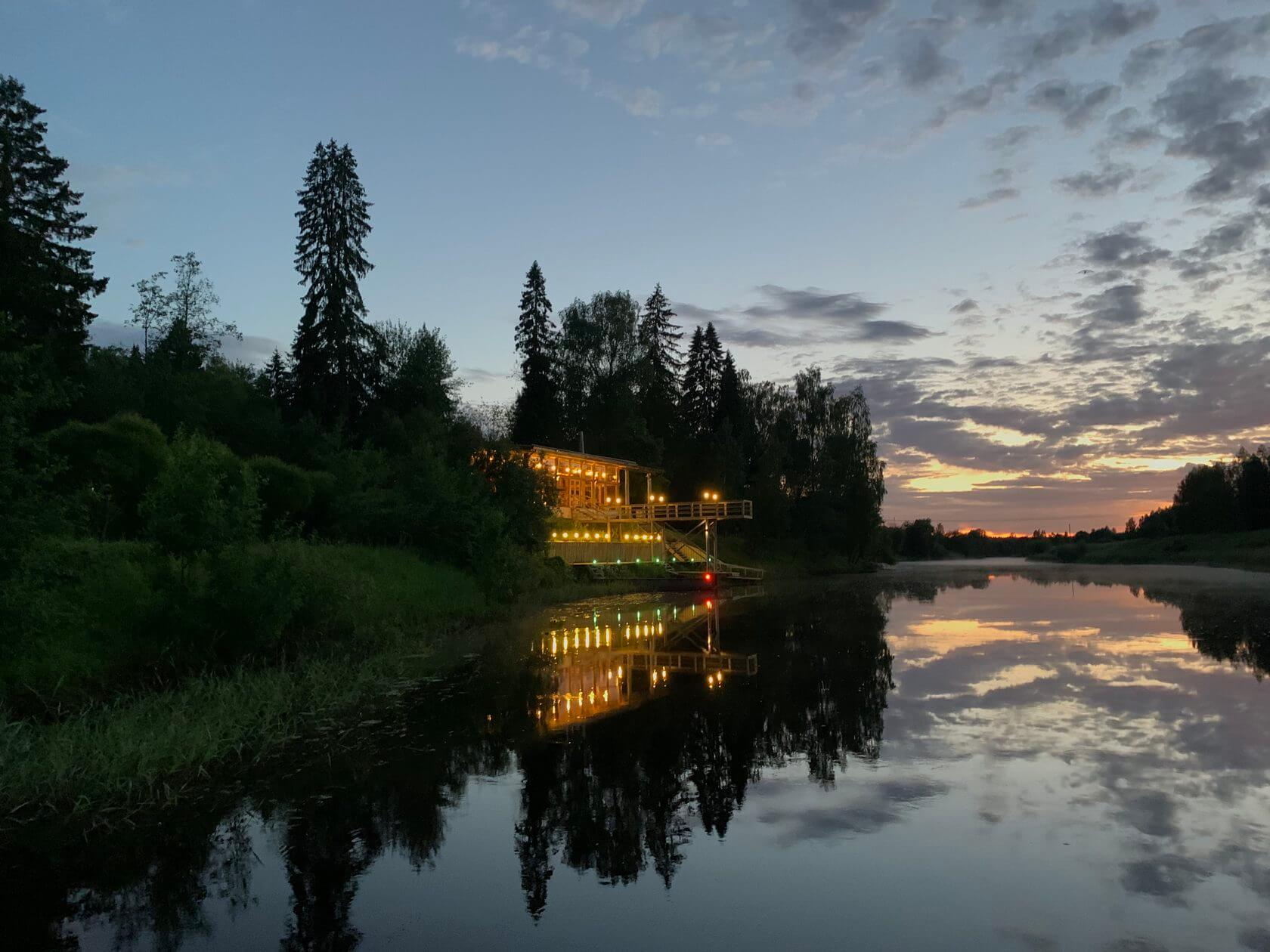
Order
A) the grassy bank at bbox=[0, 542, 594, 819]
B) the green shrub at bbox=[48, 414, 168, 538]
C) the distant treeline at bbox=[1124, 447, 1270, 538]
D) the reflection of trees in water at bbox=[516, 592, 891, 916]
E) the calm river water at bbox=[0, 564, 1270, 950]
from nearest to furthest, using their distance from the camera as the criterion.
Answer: the calm river water at bbox=[0, 564, 1270, 950], the reflection of trees in water at bbox=[516, 592, 891, 916], the grassy bank at bbox=[0, 542, 594, 819], the green shrub at bbox=[48, 414, 168, 538], the distant treeline at bbox=[1124, 447, 1270, 538]

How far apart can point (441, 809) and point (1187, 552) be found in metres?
95.9

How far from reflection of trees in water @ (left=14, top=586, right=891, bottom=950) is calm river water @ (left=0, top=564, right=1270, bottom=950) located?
4 centimetres

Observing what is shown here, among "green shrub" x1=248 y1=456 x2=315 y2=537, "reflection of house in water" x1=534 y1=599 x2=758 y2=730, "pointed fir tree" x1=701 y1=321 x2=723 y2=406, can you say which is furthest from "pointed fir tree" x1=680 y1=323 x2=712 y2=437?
"green shrub" x1=248 y1=456 x2=315 y2=537

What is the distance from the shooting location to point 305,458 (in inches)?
1592

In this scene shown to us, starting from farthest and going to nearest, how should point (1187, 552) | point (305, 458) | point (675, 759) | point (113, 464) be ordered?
point (1187, 552), point (305, 458), point (113, 464), point (675, 759)

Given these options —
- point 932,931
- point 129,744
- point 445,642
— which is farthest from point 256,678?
point 932,931

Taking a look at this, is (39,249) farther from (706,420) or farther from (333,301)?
(706,420)

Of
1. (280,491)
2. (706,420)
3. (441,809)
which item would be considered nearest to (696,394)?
(706,420)

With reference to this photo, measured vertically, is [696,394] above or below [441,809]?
above

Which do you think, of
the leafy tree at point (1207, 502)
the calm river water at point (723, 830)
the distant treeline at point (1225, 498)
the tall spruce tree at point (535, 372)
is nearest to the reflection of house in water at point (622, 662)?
the calm river water at point (723, 830)

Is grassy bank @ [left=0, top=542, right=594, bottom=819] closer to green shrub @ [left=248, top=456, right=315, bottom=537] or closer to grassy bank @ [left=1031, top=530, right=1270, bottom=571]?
green shrub @ [left=248, top=456, right=315, bottom=537]

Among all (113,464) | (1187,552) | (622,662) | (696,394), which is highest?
(696,394)

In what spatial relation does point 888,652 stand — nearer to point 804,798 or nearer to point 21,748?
point 804,798

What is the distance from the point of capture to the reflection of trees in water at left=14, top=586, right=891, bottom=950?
7.40 m
